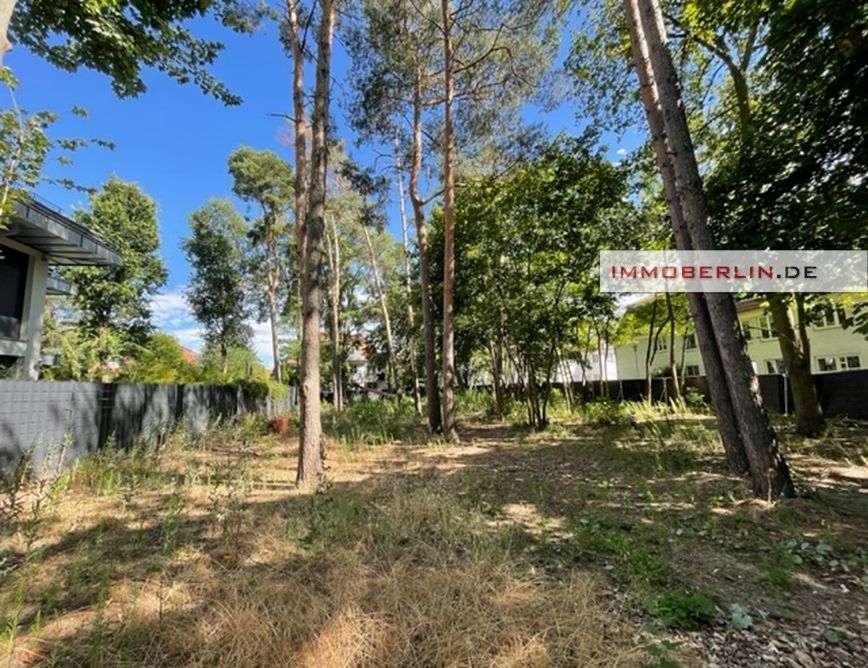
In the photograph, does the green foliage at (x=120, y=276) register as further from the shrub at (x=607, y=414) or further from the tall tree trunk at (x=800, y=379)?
the tall tree trunk at (x=800, y=379)

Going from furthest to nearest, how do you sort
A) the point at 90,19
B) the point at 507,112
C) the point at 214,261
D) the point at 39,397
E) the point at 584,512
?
the point at 214,261 < the point at 507,112 < the point at 39,397 < the point at 90,19 < the point at 584,512

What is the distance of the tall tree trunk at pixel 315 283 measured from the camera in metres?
5.15

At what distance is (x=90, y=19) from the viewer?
168 inches

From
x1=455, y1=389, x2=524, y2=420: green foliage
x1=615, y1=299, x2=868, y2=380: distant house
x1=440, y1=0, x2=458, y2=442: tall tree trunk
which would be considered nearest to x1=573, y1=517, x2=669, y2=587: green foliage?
x1=440, y1=0, x2=458, y2=442: tall tree trunk

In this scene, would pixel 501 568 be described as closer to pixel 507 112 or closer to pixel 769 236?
pixel 769 236

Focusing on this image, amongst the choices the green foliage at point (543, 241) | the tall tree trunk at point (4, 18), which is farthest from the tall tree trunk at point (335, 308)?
the tall tree trunk at point (4, 18)

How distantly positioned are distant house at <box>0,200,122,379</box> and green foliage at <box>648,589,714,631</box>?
453 inches

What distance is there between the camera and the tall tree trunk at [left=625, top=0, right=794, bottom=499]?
13.2ft

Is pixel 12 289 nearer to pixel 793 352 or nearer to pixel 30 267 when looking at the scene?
pixel 30 267

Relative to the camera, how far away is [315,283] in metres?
5.40

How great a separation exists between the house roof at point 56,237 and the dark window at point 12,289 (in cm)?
42

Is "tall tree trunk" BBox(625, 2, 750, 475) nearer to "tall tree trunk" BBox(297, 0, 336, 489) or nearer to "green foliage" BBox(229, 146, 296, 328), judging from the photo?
"tall tree trunk" BBox(297, 0, 336, 489)

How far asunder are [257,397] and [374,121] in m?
9.80

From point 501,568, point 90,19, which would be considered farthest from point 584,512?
point 90,19
